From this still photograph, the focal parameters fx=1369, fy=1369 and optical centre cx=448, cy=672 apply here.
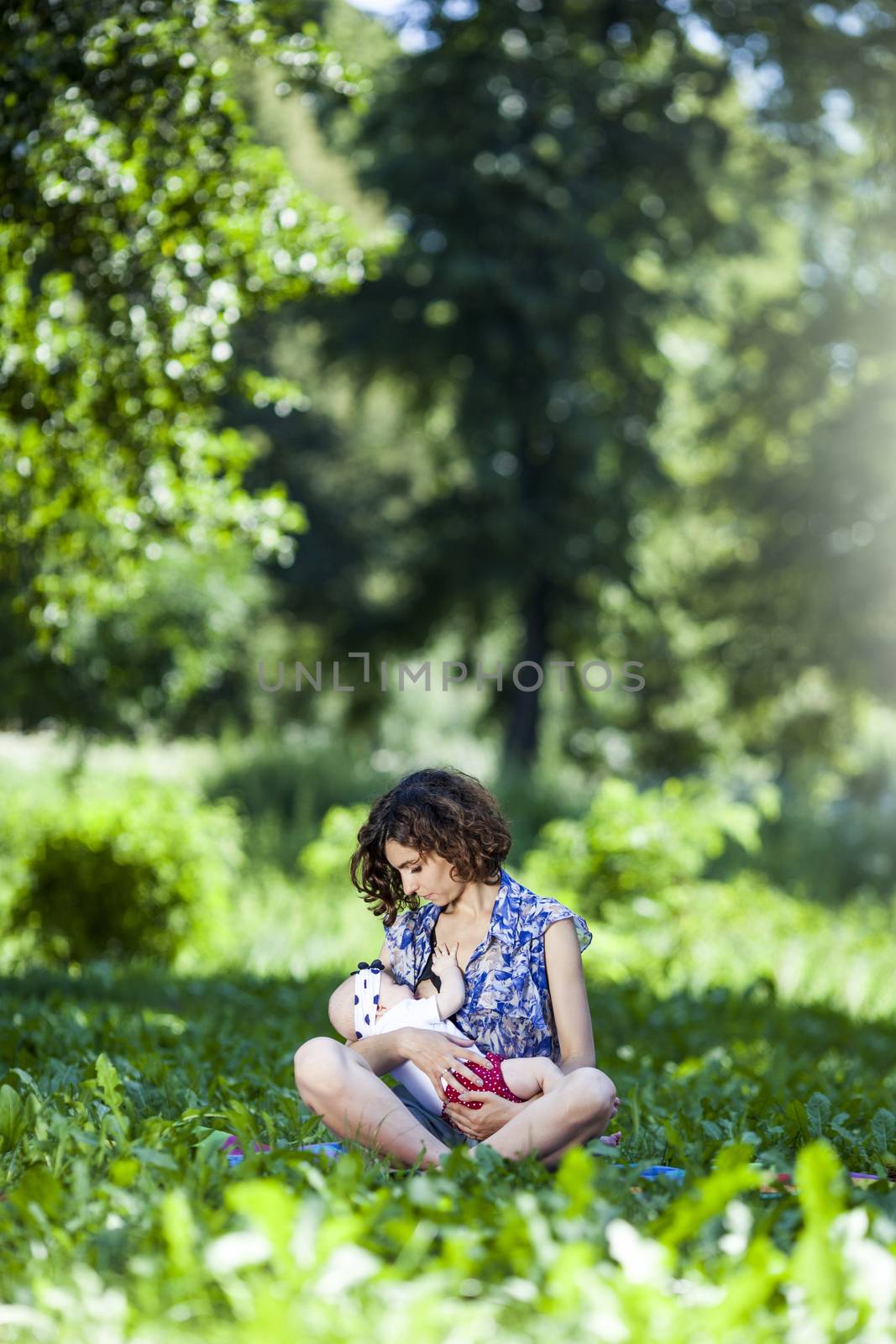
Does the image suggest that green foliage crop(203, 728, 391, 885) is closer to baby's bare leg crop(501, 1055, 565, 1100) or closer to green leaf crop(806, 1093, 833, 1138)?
green leaf crop(806, 1093, 833, 1138)

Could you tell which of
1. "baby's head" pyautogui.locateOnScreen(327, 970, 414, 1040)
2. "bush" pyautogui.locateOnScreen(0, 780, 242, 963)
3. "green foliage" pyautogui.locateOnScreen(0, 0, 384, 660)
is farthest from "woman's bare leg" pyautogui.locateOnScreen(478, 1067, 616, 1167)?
"bush" pyautogui.locateOnScreen(0, 780, 242, 963)

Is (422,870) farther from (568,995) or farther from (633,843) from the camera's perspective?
(633,843)

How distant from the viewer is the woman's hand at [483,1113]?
123 inches

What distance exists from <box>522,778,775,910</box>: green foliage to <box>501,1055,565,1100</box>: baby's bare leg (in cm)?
476

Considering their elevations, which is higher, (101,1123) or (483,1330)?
(483,1330)

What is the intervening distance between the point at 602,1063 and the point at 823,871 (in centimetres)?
847

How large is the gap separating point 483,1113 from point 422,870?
0.58m

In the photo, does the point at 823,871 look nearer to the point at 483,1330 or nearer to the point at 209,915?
the point at 209,915

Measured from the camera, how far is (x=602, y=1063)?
17.3 feet

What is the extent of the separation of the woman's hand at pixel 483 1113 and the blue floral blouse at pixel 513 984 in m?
0.22

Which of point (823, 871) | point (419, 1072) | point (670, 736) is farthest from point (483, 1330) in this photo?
point (670, 736)

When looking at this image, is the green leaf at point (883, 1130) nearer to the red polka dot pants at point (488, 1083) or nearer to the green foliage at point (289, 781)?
the red polka dot pants at point (488, 1083)

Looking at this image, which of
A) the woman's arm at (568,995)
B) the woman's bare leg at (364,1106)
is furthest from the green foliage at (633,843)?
the woman's bare leg at (364,1106)

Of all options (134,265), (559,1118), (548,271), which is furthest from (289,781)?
(559,1118)
